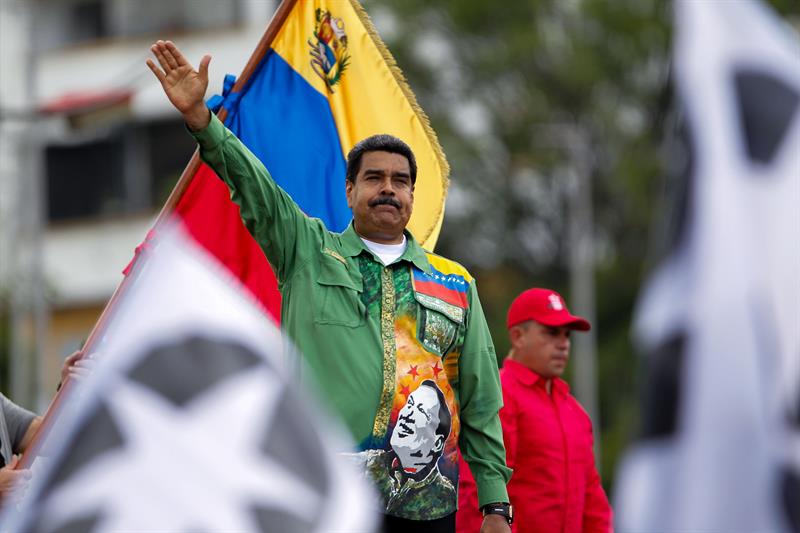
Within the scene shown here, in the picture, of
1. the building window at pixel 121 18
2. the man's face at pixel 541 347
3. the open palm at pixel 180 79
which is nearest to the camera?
the open palm at pixel 180 79

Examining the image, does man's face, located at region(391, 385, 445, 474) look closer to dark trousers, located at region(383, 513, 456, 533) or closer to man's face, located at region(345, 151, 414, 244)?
dark trousers, located at region(383, 513, 456, 533)

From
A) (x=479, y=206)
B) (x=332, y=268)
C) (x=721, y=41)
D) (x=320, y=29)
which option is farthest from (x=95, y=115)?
(x=479, y=206)

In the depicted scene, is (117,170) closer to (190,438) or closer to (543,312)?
(543,312)

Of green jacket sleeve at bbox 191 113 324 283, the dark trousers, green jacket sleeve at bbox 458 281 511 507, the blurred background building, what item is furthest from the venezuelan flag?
the blurred background building

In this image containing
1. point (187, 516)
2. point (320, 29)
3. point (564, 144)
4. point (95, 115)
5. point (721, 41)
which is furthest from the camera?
point (564, 144)

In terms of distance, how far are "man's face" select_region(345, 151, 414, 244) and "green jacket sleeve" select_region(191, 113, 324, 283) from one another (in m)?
0.17

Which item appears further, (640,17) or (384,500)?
(640,17)

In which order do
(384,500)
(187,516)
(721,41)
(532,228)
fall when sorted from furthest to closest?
(532,228) < (384,500) < (721,41) < (187,516)

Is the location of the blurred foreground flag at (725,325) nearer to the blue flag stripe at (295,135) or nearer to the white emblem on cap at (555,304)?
the blue flag stripe at (295,135)

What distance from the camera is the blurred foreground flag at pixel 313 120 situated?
7.10 m

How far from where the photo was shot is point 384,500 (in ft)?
18.0

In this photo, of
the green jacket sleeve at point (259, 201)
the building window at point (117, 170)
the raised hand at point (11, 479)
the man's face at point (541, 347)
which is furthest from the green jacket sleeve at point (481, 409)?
the building window at point (117, 170)

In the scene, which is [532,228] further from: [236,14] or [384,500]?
[384,500]

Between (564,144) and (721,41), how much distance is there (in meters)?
31.0
